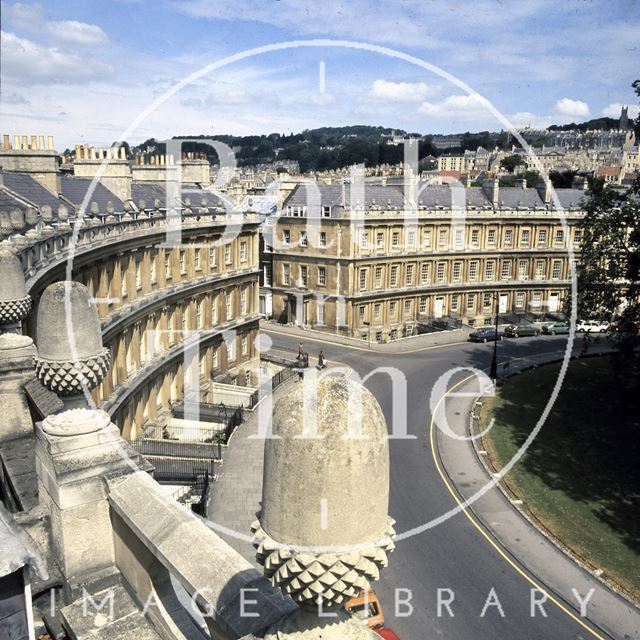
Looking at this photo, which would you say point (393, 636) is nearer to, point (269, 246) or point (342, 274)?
point (342, 274)

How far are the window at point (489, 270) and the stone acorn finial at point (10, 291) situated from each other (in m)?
58.6

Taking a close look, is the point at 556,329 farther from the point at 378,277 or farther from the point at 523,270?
the point at 378,277

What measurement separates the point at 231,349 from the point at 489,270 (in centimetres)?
3234

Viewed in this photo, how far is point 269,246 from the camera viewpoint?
6172 centimetres

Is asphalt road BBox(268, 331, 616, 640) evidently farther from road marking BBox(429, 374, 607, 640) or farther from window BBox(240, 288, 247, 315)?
window BBox(240, 288, 247, 315)

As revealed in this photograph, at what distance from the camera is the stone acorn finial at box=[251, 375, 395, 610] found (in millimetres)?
3498

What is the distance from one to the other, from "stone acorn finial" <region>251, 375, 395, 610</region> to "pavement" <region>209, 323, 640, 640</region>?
49.6ft

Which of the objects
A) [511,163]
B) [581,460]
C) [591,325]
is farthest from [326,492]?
[511,163]

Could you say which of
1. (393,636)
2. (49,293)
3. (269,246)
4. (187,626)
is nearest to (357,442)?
(187,626)

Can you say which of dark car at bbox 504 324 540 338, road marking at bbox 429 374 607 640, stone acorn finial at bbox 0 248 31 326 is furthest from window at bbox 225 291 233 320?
stone acorn finial at bbox 0 248 31 326

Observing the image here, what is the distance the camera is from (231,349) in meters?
43.4

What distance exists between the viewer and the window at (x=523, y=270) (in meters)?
64.9

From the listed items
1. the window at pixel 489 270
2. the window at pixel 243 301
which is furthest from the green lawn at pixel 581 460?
the window at pixel 489 270

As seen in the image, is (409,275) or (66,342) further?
(409,275)
